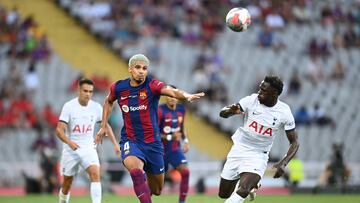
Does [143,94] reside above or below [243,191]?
above

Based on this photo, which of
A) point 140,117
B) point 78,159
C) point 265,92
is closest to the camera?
point 140,117

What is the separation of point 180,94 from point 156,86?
3.23 feet

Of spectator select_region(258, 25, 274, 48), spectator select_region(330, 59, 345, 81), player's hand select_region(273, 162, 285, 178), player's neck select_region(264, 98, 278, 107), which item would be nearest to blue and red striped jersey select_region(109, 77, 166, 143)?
player's neck select_region(264, 98, 278, 107)

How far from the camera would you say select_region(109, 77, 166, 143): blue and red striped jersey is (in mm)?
15320

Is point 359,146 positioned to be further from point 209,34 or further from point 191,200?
point 191,200

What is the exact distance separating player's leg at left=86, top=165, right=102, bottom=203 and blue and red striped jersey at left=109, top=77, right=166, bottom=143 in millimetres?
2255

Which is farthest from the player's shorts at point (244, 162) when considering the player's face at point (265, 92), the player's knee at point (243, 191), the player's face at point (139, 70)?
the player's face at point (139, 70)

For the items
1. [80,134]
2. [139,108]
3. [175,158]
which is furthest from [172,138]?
[139,108]

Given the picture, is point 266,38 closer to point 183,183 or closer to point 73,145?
point 183,183

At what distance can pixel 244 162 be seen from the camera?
15.7 meters

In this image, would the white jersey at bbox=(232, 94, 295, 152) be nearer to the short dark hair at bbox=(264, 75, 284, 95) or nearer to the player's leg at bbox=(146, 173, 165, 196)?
the short dark hair at bbox=(264, 75, 284, 95)

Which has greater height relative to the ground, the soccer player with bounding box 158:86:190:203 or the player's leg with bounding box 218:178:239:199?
the soccer player with bounding box 158:86:190:203

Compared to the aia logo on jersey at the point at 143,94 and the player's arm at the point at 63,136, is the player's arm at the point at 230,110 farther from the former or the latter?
the player's arm at the point at 63,136

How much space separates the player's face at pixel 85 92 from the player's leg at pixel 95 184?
126 centimetres
